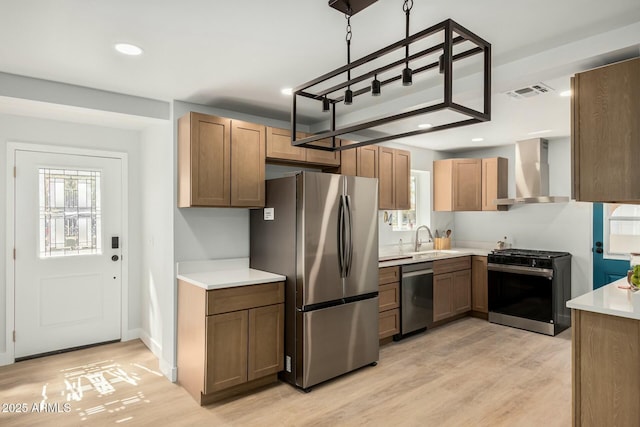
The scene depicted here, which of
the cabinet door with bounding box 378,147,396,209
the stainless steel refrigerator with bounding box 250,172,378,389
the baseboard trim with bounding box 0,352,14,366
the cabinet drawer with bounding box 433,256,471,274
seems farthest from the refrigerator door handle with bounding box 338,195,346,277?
the baseboard trim with bounding box 0,352,14,366

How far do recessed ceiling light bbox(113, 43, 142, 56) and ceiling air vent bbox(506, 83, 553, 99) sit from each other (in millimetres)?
2778

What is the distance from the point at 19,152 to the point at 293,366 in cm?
338

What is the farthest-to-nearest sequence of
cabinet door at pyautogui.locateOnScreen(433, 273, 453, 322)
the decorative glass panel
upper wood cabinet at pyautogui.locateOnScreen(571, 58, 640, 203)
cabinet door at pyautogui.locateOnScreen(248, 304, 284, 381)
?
cabinet door at pyautogui.locateOnScreen(433, 273, 453, 322), the decorative glass panel, cabinet door at pyautogui.locateOnScreen(248, 304, 284, 381), upper wood cabinet at pyautogui.locateOnScreen(571, 58, 640, 203)

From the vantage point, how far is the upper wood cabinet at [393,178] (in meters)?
4.63

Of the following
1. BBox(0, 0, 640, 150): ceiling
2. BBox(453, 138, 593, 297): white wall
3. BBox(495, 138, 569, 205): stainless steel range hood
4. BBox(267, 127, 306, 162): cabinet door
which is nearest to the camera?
BBox(0, 0, 640, 150): ceiling

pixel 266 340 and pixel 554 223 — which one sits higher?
pixel 554 223

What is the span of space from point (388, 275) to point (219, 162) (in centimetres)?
219

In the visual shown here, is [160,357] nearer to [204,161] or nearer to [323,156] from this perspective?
[204,161]

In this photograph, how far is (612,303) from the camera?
220 centimetres

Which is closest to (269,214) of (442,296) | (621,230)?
(442,296)

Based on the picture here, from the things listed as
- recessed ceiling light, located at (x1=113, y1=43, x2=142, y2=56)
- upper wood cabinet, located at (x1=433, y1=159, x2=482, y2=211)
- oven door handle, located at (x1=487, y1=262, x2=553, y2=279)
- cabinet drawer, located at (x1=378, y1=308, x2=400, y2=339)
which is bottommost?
cabinet drawer, located at (x1=378, y1=308, x2=400, y2=339)

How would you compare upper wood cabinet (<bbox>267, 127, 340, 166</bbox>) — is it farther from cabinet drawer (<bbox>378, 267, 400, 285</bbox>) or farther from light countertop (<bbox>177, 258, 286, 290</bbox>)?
cabinet drawer (<bbox>378, 267, 400, 285</bbox>)

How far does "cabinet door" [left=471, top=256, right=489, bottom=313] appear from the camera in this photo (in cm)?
524

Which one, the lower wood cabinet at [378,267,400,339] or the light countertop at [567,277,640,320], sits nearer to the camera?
the light countertop at [567,277,640,320]
